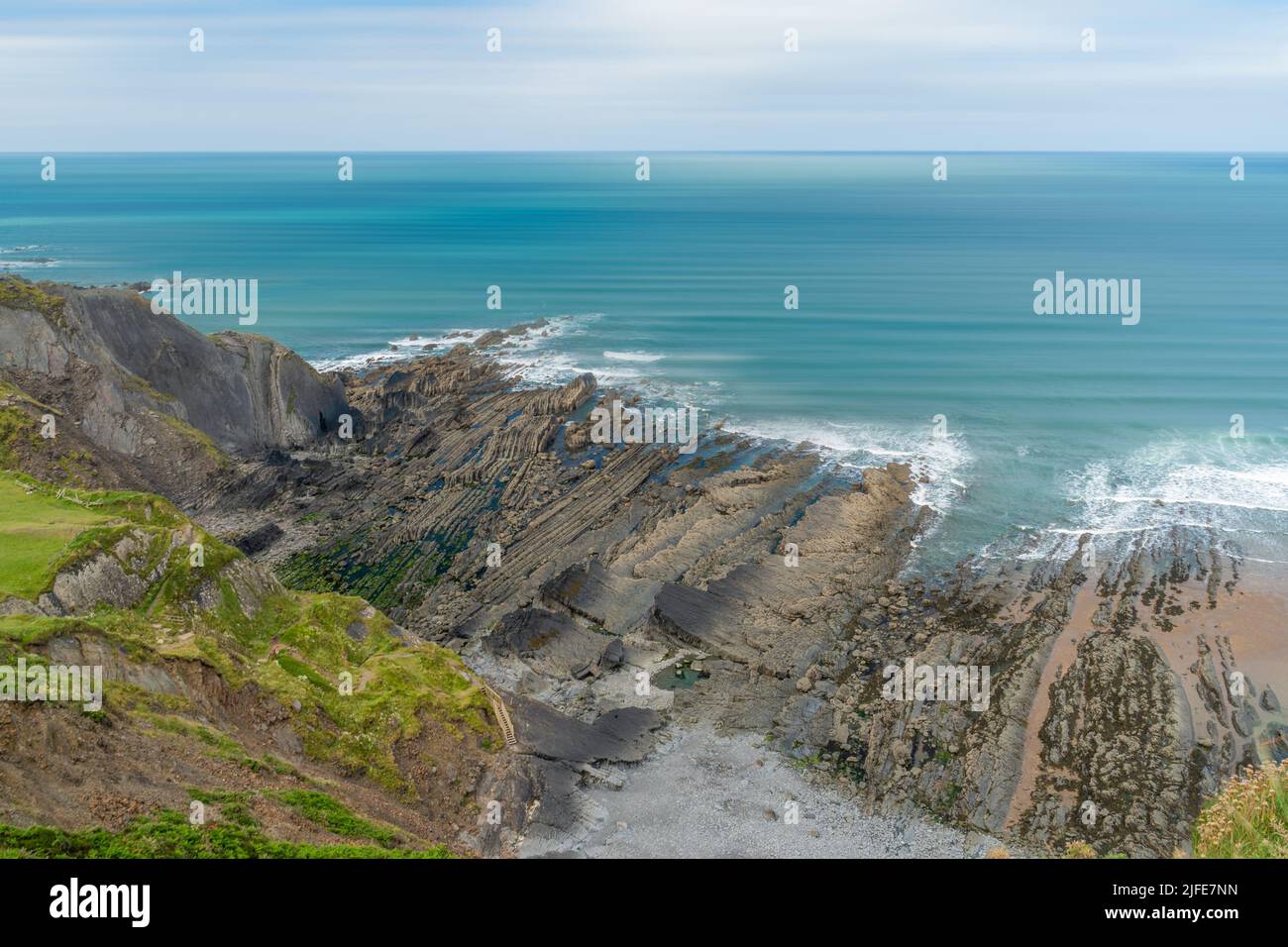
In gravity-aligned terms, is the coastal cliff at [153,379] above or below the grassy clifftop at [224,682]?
above

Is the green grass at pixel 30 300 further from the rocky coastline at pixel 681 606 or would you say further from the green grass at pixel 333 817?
the green grass at pixel 333 817

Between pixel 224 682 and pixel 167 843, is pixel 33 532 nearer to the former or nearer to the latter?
pixel 224 682

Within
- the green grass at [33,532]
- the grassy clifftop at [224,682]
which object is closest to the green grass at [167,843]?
the grassy clifftop at [224,682]

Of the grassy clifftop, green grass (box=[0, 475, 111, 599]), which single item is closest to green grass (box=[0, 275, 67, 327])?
green grass (box=[0, 475, 111, 599])

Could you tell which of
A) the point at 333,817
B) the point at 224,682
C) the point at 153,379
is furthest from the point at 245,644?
the point at 153,379

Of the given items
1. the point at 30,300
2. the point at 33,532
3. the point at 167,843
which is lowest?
the point at 167,843
